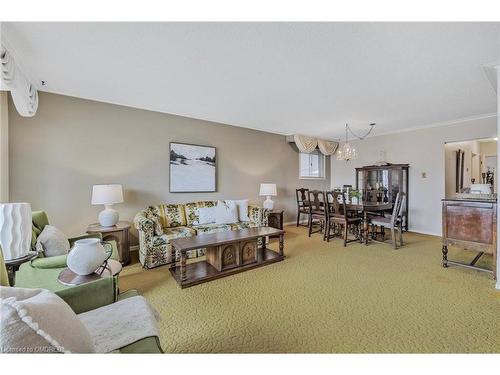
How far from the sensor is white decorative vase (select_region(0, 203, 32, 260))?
1203mm

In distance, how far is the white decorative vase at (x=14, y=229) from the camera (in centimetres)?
120

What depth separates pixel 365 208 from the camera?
155 inches

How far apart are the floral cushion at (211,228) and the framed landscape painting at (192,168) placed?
863 millimetres

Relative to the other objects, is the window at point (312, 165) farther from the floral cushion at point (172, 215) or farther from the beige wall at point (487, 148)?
the beige wall at point (487, 148)

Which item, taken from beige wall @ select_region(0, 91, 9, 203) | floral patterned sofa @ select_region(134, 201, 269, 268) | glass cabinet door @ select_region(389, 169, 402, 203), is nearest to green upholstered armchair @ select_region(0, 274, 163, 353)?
floral patterned sofa @ select_region(134, 201, 269, 268)

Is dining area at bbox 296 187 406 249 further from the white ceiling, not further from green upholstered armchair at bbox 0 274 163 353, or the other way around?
green upholstered armchair at bbox 0 274 163 353

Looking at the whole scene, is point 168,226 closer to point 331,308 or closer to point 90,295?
point 90,295

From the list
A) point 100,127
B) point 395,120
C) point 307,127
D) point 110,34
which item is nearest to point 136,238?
point 100,127

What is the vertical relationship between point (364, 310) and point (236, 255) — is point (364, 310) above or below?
below

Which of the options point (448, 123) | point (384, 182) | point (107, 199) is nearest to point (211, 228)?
point (107, 199)
